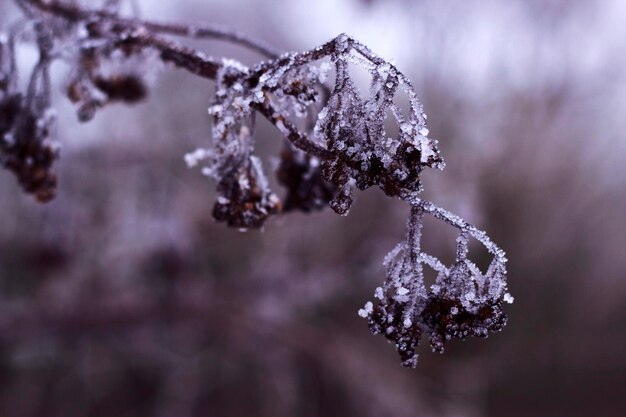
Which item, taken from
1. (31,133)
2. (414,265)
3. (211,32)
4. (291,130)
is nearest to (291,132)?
(291,130)

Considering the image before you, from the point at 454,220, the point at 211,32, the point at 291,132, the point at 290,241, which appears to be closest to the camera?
the point at 454,220

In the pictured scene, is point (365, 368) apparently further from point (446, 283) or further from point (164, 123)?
point (446, 283)

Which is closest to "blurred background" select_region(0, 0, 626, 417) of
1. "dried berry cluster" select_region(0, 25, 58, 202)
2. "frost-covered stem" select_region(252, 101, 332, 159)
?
"dried berry cluster" select_region(0, 25, 58, 202)

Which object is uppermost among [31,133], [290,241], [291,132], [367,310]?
[290,241]

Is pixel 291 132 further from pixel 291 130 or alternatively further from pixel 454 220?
pixel 454 220

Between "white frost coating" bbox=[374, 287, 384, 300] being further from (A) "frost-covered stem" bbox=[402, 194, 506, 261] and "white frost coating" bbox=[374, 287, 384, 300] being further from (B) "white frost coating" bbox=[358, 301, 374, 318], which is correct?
(A) "frost-covered stem" bbox=[402, 194, 506, 261]

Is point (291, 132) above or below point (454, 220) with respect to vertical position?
above
